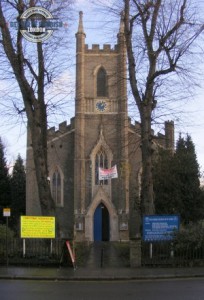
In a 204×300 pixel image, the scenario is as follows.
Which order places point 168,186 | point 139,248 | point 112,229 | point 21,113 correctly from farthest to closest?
point 112,229 < point 168,186 < point 21,113 < point 139,248

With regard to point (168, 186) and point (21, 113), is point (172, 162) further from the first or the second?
point (21, 113)

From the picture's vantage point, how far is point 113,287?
13.5 metres

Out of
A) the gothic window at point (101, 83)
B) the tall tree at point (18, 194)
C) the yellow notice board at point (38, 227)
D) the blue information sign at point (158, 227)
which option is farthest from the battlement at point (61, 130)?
the blue information sign at point (158, 227)

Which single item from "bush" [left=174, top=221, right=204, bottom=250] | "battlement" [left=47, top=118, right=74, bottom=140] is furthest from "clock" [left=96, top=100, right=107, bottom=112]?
"bush" [left=174, top=221, right=204, bottom=250]

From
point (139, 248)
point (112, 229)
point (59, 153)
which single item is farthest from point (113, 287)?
point (59, 153)

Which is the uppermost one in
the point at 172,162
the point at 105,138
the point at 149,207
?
the point at 105,138

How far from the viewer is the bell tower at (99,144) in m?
43.2

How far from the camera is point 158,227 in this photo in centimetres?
1986

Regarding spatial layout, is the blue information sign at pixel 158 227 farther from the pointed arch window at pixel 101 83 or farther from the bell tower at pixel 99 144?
the pointed arch window at pixel 101 83

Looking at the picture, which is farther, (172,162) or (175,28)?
(172,162)

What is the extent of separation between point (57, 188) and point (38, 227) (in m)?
25.2

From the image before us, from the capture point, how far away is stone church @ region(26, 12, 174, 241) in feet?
142

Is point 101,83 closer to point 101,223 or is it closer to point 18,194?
point 101,223

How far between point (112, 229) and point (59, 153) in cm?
856
